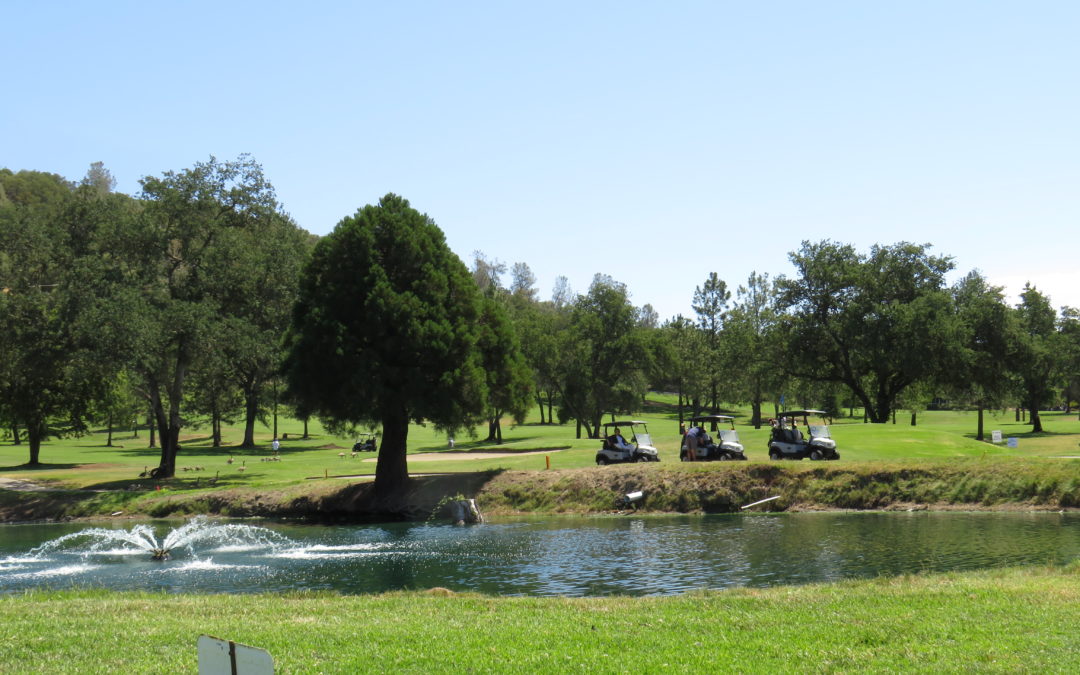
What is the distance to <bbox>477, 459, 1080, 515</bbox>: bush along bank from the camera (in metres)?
30.4

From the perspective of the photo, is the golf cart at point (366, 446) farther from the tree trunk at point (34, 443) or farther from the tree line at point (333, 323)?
the tree trunk at point (34, 443)

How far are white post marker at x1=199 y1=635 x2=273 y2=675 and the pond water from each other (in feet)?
43.5

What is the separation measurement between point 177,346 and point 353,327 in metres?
10.8

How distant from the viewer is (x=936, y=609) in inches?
476

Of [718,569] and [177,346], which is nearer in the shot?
[718,569]

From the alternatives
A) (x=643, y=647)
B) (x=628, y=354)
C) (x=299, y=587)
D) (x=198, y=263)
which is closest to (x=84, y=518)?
(x=198, y=263)

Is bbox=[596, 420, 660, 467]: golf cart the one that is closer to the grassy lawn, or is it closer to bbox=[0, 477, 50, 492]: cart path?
the grassy lawn

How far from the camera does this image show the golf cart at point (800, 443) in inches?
1420

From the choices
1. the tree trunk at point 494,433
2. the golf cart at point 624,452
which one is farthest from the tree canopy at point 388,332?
the tree trunk at point 494,433

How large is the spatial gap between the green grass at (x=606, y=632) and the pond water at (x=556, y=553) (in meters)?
4.40

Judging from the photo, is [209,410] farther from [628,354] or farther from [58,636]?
[58,636]

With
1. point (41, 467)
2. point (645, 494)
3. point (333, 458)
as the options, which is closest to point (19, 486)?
point (41, 467)

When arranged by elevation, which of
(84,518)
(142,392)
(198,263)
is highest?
(198,263)

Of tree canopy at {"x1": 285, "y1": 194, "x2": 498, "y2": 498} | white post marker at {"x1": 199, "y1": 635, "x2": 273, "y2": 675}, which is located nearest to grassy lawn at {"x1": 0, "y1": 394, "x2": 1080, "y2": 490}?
tree canopy at {"x1": 285, "y1": 194, "x2": 498, "y2": 498}
